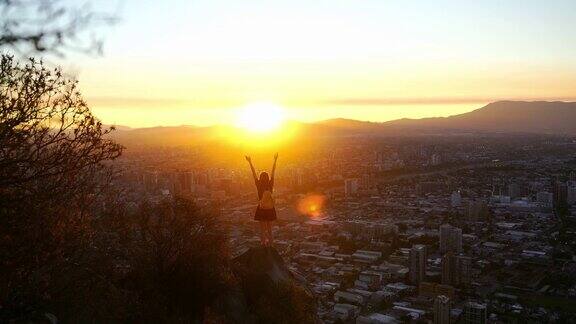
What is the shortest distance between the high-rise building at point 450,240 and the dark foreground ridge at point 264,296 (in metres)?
16.2

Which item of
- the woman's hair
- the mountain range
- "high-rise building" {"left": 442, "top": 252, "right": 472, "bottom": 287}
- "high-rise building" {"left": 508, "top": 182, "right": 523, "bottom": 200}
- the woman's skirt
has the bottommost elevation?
"high-rise building" {"left": 508, "top": 182, "right": 523, "bottom": 200}

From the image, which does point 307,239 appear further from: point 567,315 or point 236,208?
point 567,315

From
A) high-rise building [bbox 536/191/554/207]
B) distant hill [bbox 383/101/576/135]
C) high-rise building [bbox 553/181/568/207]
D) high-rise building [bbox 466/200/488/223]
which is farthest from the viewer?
distant hill [bbox 383/101/576/135]

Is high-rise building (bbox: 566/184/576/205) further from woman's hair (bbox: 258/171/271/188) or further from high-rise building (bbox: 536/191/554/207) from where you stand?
woman's hair (bbox: 258/171/271/188)

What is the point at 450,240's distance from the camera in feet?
70.9

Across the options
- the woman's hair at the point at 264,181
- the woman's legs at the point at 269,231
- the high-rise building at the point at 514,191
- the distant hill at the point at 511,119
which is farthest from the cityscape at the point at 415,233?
the distant hill at the point at 511,119

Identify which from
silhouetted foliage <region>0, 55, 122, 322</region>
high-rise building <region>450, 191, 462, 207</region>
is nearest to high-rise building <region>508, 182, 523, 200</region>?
high-rise building <region>450, 191, 462, 207</region>

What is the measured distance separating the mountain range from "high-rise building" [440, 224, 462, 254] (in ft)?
239

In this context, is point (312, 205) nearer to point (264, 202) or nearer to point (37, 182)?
point (264, 202)

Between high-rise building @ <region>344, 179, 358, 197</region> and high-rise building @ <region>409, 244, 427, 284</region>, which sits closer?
high-rise building @ <region>409, 244, 427, 284</region>

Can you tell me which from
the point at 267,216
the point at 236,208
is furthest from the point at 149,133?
the point at 267,216

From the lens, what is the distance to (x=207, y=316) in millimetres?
5078

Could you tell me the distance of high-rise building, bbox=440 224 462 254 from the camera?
21.3 meters

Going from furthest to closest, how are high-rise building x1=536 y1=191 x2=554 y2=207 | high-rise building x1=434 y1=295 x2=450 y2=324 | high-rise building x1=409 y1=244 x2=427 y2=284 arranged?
1. high-rise building x1=536 y1=191 x2=554 y2=207
2. high-rise building x1=409 y1=244 x2=427 y2=284
3. high-rise building x1=434 y1=295 x2=450 y2=324
